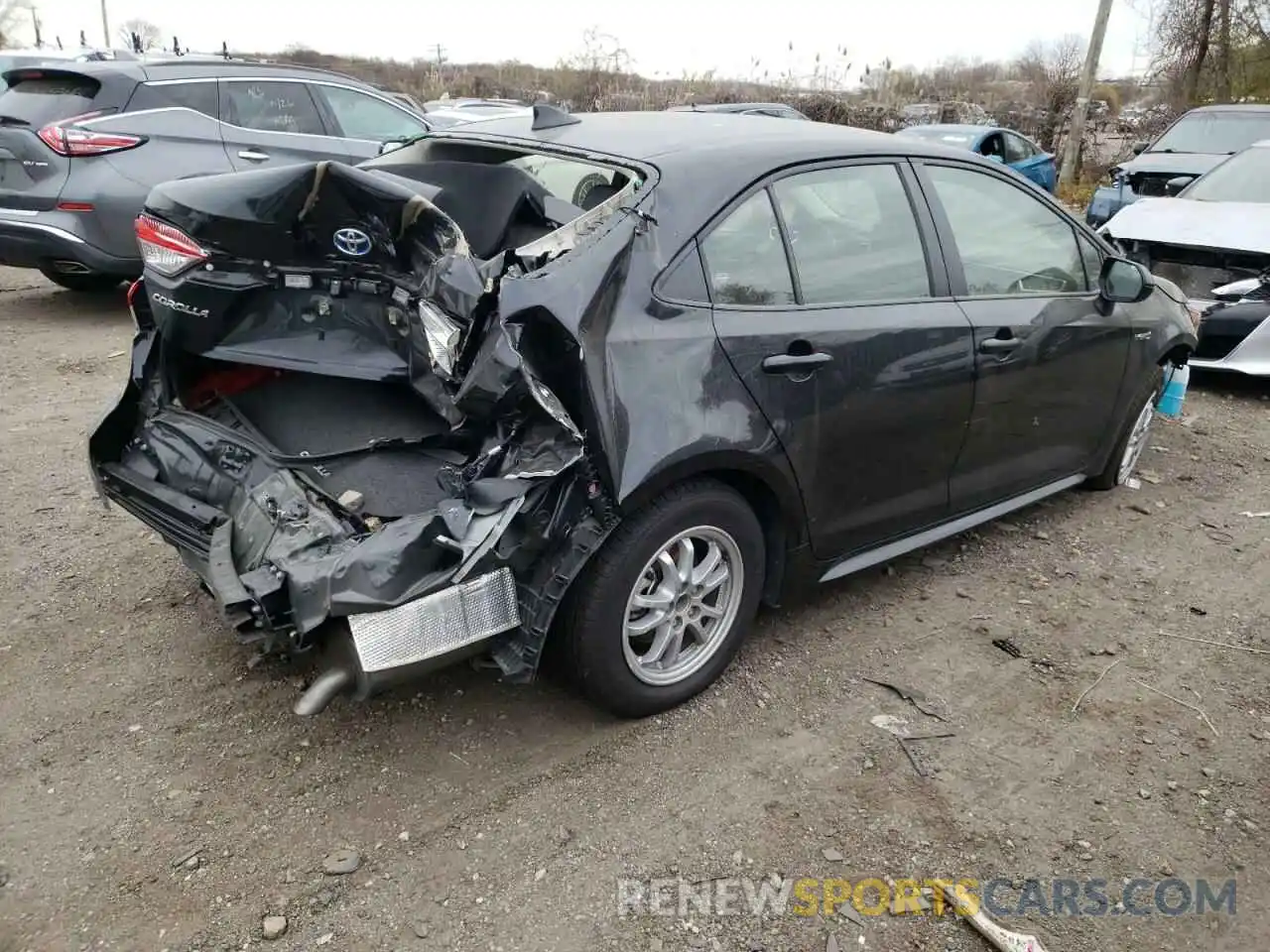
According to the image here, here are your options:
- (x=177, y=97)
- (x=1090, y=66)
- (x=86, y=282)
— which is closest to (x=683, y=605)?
(x=177, y=97)

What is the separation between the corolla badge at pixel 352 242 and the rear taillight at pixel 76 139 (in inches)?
197

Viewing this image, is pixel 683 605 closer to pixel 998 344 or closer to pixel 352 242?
pixel 352 242

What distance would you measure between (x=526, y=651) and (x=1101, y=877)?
5.31ft

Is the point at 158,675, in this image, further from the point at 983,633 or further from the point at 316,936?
the point at 983,633

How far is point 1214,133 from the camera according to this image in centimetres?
1064

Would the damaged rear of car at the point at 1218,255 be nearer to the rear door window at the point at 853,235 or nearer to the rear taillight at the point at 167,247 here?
the rear door window at the point at 853,235

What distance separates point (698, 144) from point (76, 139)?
18.0 feet

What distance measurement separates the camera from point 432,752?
285cm

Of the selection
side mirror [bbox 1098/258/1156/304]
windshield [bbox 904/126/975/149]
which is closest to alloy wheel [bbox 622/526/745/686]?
side mirror [bbox 1098/258/1156/304]

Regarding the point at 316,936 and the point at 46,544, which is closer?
the point at 316,936

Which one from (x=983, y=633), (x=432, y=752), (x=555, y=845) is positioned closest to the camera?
(x=555, y=845)

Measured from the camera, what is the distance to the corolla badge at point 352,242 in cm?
281

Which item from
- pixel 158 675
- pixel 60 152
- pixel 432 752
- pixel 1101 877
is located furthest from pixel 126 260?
pixel 1101 877

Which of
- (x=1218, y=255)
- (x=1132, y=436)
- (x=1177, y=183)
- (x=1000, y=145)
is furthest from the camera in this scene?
(x=1000, y=145)
